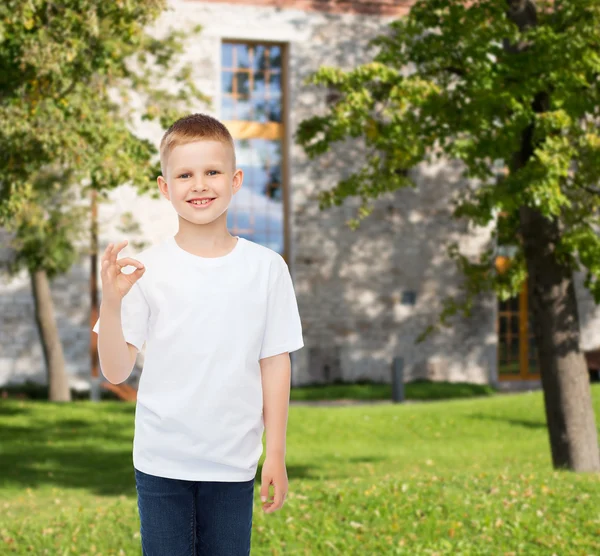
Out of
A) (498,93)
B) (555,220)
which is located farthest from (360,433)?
(498,93)

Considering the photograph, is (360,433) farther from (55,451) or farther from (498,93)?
(498,93)

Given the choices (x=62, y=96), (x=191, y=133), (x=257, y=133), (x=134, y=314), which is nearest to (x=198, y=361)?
(x=134, y=314)

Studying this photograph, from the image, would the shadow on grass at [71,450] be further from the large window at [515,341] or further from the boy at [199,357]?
the large window at [515,341]

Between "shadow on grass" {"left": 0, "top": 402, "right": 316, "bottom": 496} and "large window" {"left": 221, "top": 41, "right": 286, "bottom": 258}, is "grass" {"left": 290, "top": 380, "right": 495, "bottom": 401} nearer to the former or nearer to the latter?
"large window" {"left": 221, "top": 41, "right": 286, "bottom": 258}

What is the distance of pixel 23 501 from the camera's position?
9641 millimetres

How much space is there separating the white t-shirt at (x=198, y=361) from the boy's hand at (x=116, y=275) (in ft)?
0.27

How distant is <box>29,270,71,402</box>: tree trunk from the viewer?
18.1m

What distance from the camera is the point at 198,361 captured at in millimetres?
2668

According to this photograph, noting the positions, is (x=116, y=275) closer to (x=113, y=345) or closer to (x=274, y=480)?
(x=113, y=345)

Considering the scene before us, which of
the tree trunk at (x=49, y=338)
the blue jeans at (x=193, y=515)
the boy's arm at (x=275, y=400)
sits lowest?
the tree trunk at (x=49, y=338)

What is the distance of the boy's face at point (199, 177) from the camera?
2.67 meters

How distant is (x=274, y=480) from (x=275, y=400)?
24cm

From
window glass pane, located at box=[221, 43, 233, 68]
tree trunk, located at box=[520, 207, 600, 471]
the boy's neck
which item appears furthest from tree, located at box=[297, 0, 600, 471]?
window glass pane, located at box=[221, 43, 233, 68]

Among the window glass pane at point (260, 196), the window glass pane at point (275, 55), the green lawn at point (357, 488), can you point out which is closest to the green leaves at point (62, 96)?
the green lawn at point (357, 488)
